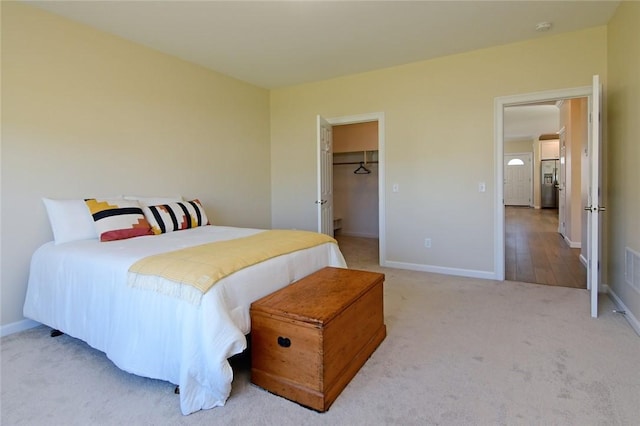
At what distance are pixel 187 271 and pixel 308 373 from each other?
78 cm

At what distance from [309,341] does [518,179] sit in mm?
13243

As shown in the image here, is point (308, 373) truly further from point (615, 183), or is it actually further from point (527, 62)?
point (527, 62)

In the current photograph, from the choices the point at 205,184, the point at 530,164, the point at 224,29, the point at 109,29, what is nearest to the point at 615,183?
the point at 224,29

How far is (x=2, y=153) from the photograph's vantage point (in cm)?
248

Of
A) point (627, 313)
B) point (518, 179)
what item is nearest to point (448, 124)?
point (627, 313)

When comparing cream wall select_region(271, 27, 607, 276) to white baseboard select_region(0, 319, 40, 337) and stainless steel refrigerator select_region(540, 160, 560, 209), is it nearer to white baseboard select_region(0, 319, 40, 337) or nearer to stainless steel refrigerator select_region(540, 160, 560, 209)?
white baseboard select_region(0, 319, 40, 337)

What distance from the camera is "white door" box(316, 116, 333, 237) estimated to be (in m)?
4.11

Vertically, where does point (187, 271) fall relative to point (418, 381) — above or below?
above

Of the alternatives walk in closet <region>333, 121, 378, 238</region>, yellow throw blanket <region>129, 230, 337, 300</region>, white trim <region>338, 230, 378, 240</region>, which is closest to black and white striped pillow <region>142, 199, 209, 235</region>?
yellow throw blanket <region>129, 230, 337, 300</region>

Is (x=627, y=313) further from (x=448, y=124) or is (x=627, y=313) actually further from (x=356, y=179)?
(x=356, y=179)

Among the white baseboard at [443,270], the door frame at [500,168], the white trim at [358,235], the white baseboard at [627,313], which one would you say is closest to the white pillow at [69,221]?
the white baseboard at [443,270]

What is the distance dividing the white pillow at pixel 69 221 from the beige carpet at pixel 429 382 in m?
0.74

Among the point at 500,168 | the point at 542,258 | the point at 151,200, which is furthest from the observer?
the point at 542,258

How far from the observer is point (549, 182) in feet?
38.1
